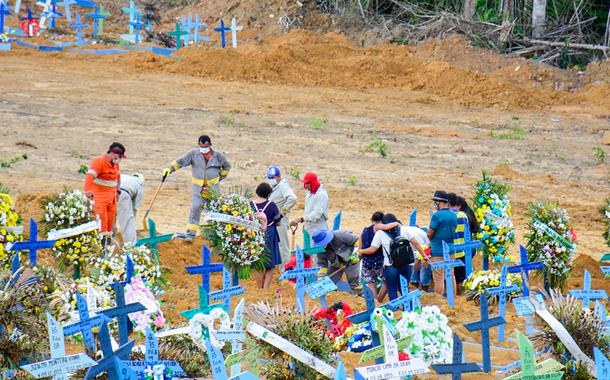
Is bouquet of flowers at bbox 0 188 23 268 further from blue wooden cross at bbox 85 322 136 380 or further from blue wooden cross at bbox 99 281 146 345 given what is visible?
blue wooden cross at bbox 85 322 136 380

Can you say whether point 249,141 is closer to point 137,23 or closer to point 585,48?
point 137,23

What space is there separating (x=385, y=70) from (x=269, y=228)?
17074 mm

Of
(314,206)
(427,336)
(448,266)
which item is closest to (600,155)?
(314,206)

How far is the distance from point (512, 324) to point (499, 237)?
1.55 metres

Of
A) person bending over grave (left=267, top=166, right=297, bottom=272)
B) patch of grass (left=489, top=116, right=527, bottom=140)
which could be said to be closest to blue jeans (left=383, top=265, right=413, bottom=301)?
person bending over grave (left=267, top=166, right=297, bottom=272)

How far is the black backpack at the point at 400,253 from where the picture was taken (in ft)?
38.0

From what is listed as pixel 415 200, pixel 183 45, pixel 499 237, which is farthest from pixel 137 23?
pixel 499 237

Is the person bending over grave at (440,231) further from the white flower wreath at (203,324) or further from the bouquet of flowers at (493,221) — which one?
the white flower wreath at (203,324)

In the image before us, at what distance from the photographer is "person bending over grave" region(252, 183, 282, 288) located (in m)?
12.3

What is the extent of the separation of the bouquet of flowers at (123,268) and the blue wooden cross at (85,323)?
61.4 inches

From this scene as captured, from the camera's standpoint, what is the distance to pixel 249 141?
22.4 metres

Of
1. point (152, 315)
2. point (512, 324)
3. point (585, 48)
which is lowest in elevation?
point (512, 324)

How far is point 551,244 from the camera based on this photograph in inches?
455

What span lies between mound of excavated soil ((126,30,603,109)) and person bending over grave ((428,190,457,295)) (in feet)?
50.7
